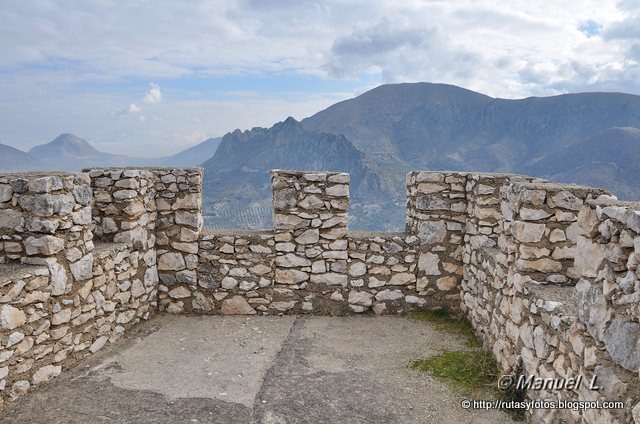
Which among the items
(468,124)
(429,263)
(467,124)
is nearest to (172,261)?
(429,263)

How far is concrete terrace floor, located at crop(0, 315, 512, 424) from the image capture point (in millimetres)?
4215

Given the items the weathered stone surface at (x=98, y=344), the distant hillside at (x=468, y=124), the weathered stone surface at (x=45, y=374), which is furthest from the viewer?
the distant hillside at (x=468, y=124)

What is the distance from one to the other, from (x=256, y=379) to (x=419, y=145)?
11440 centimetres

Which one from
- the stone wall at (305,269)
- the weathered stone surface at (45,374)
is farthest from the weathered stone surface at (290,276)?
the weathered stone surface at (45,374)

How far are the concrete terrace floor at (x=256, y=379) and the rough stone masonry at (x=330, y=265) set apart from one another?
41 cm

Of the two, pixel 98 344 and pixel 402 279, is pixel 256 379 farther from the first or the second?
pixel 402 279

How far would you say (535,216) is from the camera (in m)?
4.41

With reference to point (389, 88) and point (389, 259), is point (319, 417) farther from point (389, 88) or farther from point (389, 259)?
point (389, 88)

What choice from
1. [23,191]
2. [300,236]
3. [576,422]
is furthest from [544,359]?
[23,191]

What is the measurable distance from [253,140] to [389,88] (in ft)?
161

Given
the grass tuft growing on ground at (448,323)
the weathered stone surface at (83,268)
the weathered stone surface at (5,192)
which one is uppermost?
the weathered stone surface at (5,192)

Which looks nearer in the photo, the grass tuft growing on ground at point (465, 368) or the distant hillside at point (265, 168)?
the grass tuft growing on ground at point (465, 368)

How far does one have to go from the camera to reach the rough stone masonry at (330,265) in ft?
9.85

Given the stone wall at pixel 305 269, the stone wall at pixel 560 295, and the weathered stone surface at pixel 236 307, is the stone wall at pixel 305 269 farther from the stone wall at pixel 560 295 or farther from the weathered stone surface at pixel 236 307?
the stone wall at pixel 560 295
